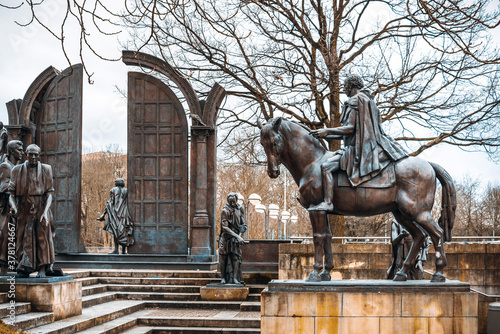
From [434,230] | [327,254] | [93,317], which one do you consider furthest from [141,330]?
[434,230]

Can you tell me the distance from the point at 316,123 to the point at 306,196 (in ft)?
43.2

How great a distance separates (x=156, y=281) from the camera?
54.4 ft

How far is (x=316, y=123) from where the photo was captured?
2094 centimetres

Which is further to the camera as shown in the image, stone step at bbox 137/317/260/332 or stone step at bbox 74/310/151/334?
stone step at bbox 137/317/260/332

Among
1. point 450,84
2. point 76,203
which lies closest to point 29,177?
point 76,203

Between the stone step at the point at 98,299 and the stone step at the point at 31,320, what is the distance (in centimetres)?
272

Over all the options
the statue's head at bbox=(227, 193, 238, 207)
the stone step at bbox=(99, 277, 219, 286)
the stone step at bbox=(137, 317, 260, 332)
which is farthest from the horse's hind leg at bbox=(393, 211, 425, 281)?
the stone step at bbox=(99, 277, 219, 286)

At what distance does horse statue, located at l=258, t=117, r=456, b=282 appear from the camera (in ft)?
25.6

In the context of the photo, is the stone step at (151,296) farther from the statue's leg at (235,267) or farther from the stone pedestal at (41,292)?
the stone pedestal at (41,292)

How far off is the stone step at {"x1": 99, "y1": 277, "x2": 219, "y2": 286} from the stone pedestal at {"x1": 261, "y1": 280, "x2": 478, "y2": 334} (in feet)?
29.8

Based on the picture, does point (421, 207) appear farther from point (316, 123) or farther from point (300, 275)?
point (316, 123)

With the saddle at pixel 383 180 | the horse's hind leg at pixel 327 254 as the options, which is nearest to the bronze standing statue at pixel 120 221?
the horse's hind leg at pixel 327 254

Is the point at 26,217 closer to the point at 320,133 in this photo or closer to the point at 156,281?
the point at 156,281

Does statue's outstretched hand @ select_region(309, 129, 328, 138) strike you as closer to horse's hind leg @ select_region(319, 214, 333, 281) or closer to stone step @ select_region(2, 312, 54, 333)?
horse's hind leg @ select_region(319, 214, 333, 281)
